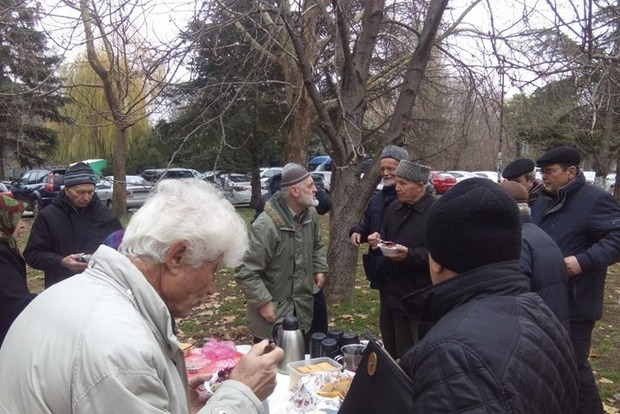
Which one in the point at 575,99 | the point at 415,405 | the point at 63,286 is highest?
the point at 575,99

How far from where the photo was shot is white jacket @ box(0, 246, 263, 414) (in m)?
1.14

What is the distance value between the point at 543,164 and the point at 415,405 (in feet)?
10.1

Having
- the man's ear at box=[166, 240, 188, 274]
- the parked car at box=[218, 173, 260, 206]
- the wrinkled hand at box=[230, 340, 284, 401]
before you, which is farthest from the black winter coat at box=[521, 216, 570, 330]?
the parked car at box=[218, 173, 260, 206]

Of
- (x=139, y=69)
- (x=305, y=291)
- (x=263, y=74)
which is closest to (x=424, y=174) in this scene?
(x=305, y=291)

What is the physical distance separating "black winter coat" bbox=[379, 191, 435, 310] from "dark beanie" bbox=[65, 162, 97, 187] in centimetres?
241

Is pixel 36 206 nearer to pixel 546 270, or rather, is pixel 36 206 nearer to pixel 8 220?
pixel 8 220

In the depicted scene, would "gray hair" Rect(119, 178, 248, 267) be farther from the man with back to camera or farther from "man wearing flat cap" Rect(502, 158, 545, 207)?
"man wearing flat cap" Rect(502, 158, 545, 207)

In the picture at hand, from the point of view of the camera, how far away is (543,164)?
150 inches

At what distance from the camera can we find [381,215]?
4.30 meters

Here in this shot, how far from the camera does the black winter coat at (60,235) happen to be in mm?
3855

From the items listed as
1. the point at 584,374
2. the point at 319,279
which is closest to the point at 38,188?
the point at 319,279

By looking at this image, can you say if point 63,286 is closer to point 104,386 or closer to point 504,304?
point 104,386

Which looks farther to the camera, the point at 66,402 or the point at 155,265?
the point at 155,265

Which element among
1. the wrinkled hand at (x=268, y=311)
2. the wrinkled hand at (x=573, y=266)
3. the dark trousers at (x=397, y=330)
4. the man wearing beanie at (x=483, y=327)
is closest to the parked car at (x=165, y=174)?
the wrinkled hand at (x=268, y=311)
